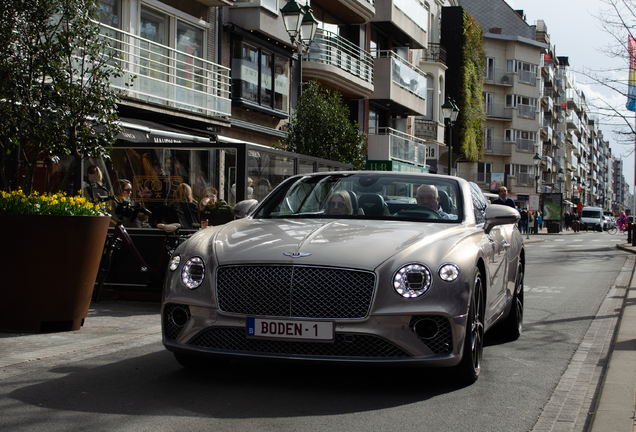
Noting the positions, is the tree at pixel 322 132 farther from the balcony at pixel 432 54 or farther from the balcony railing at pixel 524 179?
the balcony railing at pixel 524 179

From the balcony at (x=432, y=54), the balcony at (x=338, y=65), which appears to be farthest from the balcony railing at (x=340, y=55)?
the balcony at (x=432, y=54)

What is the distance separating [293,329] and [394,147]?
33.5 metres

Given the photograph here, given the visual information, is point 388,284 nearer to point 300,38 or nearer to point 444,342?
point 444,342

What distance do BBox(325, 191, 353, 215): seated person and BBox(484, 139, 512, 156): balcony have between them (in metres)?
75.0

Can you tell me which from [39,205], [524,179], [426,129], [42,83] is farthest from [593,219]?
[39,205]

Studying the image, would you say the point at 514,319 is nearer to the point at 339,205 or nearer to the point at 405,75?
the point at 339,205

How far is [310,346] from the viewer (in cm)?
523

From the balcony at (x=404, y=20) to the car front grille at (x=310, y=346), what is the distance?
3253cm

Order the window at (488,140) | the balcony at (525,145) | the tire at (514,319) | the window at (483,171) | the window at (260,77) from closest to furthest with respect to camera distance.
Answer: the tire at (514,319)
the window at (260,77)
the window at (483,171)
the window at (488,140)
the balcony at (525,145)

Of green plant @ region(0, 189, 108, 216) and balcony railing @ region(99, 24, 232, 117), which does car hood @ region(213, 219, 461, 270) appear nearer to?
green plant @ region(0, 189, 108, 216)

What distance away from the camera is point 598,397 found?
17.7 feet

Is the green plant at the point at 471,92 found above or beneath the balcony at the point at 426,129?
above

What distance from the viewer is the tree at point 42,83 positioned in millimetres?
8961

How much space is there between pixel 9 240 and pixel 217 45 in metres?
18.1
